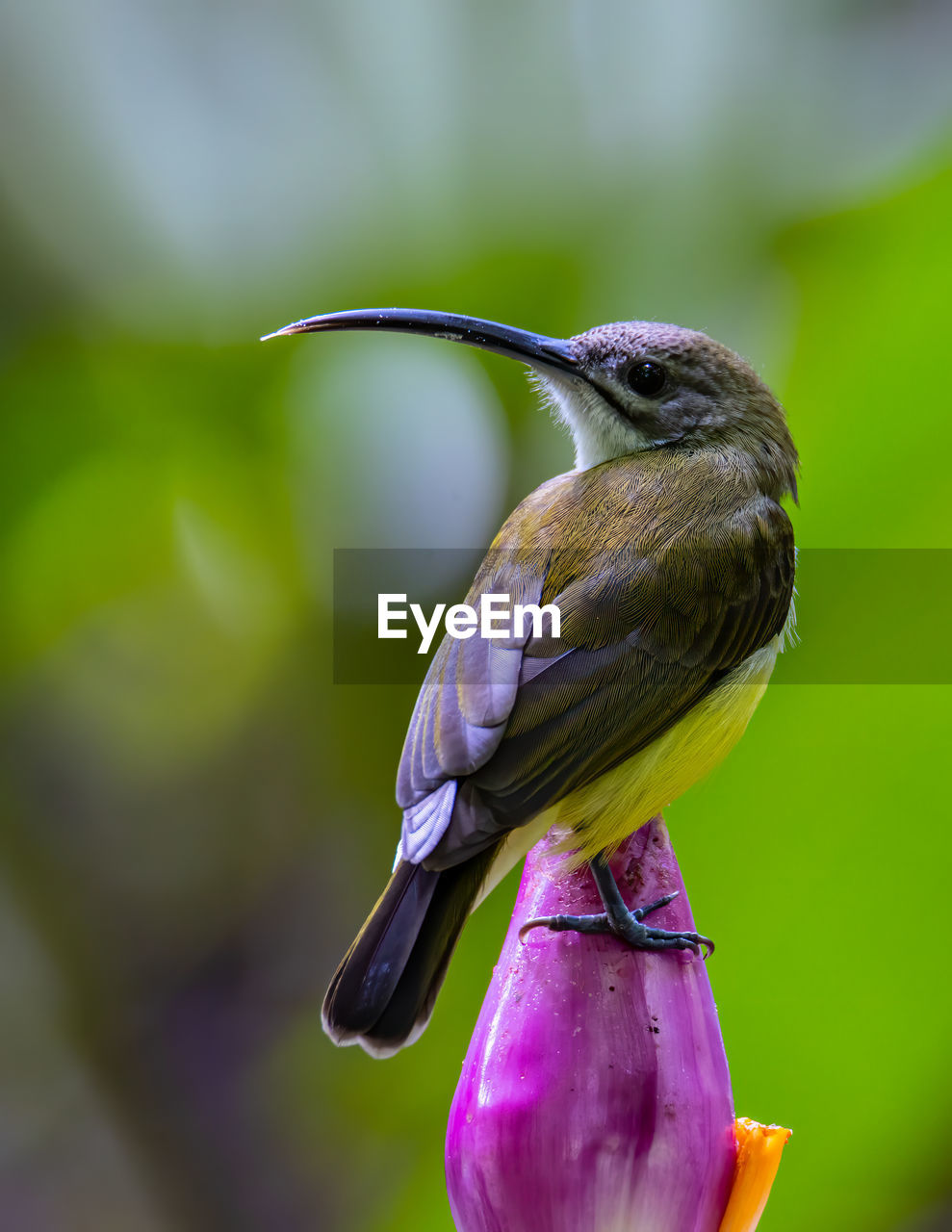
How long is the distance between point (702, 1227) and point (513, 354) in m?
0.81

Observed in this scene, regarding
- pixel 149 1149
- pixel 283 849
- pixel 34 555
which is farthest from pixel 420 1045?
pixel 34 555

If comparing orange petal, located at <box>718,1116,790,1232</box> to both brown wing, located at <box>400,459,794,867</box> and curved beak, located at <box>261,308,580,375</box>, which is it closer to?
brown wing, located at <box>400,459,794,867</box>

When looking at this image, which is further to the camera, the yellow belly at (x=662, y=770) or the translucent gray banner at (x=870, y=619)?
the translucent gray banner at (x=870, y=619)

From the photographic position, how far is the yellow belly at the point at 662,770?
1061mm

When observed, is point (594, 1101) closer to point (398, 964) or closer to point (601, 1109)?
point (601, 1109)

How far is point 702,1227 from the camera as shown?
2.49 ft

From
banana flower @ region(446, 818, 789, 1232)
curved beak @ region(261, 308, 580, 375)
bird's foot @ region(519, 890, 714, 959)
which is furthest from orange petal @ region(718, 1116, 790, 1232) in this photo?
curved beak @ region(261, 308, 580, 375)

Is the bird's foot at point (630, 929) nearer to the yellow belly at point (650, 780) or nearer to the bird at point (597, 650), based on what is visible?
the bird at point (597, 650)

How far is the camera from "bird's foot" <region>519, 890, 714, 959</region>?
2.69 ft

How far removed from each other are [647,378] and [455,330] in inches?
12.5

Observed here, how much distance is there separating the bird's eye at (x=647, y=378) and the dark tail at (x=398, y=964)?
66 centimetres

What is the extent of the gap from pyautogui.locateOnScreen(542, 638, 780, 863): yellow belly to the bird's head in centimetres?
25

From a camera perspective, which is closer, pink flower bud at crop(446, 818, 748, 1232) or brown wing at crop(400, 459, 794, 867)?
pink flower bud at crop(446, 818, 748, 1232)

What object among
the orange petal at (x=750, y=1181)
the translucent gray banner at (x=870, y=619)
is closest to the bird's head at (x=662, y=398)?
the translucent gray banner at (x=870, y=619)
